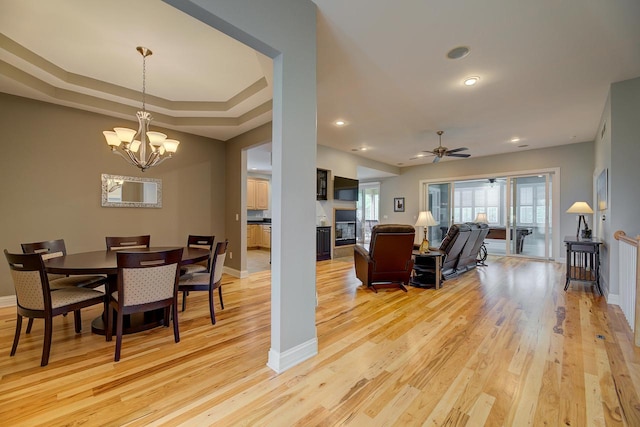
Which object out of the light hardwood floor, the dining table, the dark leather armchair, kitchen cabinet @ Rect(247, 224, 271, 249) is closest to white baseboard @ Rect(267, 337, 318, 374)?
the light hardwood floor

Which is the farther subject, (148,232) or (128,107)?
(148,232)

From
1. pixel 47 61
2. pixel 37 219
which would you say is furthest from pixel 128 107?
pixel 37 219

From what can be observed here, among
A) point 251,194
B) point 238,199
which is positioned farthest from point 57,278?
point 251,194

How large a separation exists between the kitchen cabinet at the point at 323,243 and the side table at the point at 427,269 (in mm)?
2686

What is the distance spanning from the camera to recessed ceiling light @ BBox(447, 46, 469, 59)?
2730mm

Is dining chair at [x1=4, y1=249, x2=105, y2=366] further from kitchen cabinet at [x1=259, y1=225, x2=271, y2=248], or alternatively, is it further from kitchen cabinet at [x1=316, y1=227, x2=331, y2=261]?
kitchen cabinet at [x1=259, y1=225, x2=271, y2=248]

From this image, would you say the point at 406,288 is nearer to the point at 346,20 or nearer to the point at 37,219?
the point at 346,20

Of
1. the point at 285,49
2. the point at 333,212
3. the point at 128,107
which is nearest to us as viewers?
the point at 285,49

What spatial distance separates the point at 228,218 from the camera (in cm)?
522

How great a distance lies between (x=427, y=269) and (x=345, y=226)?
3.47 metres

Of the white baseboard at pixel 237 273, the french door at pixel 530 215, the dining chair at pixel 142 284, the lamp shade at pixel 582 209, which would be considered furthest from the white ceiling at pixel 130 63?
the french door at pixel 530 215

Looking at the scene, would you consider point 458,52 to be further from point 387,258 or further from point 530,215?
point 530,215

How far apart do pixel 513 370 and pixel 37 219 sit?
5.47 metres

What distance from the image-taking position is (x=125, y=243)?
352 centimetres
